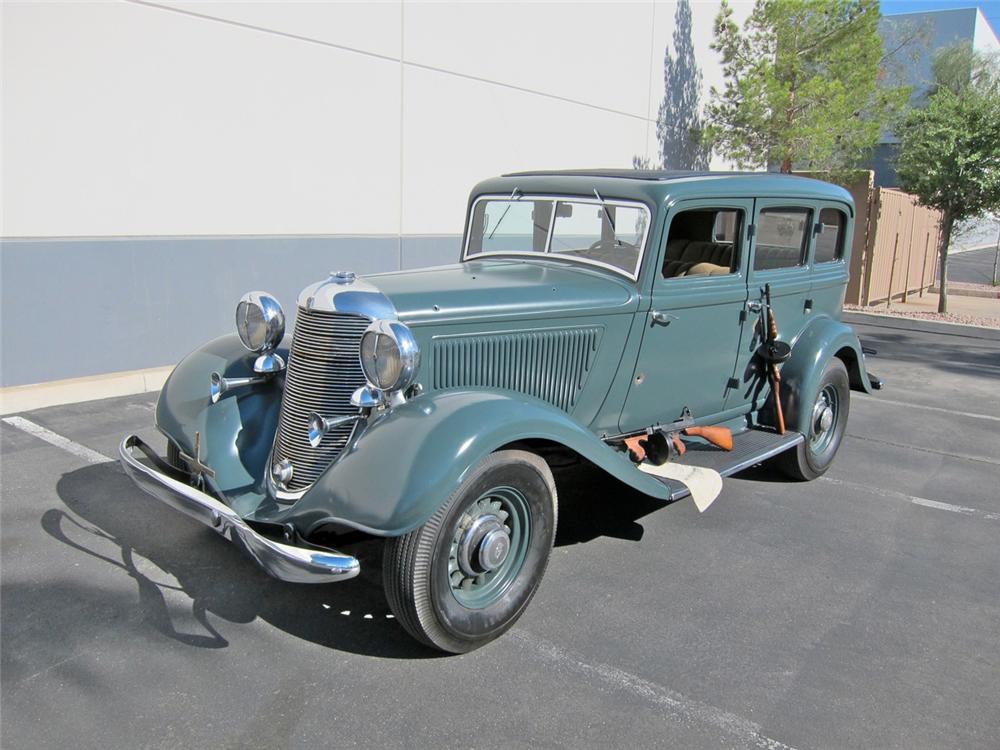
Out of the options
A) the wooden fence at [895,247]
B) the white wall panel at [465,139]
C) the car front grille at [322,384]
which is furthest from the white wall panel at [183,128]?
the wooden fence at [895,247]

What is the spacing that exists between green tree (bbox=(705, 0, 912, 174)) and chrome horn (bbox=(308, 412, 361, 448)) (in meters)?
Answer: 10.8

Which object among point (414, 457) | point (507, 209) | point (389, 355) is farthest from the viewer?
point (507, 209)

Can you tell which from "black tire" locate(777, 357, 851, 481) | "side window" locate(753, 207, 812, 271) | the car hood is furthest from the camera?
"black tire" locate(777, 357, 851, 481)

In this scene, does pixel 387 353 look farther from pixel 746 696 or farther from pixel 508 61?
pixel 508 61

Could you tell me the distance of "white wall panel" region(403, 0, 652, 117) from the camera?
28.7ft

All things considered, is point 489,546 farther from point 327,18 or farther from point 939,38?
point 939,38

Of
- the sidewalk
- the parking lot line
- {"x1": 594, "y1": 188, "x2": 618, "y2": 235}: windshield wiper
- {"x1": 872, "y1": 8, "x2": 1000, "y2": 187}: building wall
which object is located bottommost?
the parking lot line

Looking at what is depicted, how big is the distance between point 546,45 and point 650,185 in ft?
22.8

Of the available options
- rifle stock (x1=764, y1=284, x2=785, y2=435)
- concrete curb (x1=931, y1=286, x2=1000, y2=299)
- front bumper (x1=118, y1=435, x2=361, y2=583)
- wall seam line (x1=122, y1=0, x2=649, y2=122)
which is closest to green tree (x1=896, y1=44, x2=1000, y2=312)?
wall seam line (x1=122, y1=0, x2=649, y2=122)

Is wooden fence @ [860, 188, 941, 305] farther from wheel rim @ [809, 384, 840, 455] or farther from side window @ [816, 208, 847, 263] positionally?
wheel rim @ [809, 384, 840, 455]

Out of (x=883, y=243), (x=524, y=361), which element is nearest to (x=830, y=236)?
(x=524, y=361)

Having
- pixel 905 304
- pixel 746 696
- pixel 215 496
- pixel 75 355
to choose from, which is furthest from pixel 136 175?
pixel 905 304

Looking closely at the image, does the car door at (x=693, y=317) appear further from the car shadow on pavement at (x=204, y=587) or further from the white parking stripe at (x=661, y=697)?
the car shadow on pavement at (x=204, y=587)

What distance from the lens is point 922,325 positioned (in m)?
11.6
